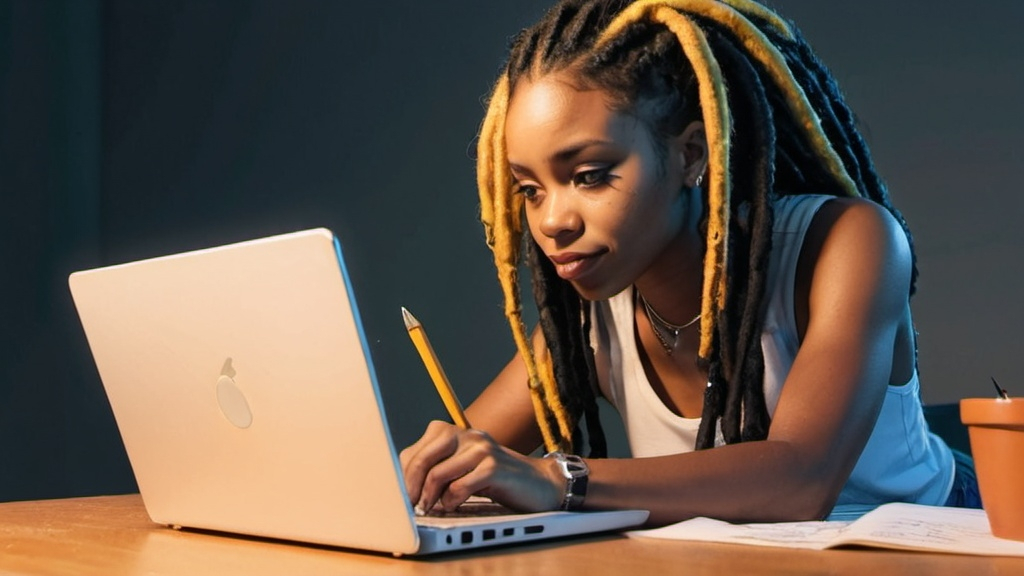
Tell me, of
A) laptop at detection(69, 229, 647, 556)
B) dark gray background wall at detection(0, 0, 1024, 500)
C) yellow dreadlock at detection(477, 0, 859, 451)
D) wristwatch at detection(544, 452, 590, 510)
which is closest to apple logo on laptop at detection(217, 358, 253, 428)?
laptop at detection(69, 229, 647, 556)

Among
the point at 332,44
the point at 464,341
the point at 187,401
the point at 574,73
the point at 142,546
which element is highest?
the point at 332,44

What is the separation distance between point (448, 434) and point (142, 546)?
0.87 feet

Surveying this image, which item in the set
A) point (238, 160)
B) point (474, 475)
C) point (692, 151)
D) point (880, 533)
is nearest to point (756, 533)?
point (880, 533)

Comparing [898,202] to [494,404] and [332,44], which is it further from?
[332,44]

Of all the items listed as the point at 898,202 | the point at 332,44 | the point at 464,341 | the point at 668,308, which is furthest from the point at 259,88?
the point at 668,308

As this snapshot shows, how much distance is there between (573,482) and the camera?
3.42ft

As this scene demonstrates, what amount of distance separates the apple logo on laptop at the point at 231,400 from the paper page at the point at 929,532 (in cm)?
46

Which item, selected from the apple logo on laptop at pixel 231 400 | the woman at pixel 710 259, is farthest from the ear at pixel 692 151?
the apple logo on laptop at pixel 231 400

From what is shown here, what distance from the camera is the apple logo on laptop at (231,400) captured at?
92 centimetres

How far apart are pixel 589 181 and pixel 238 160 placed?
2.12 meters

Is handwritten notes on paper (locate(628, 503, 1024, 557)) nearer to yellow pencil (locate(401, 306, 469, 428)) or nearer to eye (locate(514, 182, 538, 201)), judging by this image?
yellow pencil (locate(401, 306, 469, 428))

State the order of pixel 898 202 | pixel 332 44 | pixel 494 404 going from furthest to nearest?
pixel 332 44
pixel 898 202
pixel 494 404

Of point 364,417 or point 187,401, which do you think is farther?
point 187,401

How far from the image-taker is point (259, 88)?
10.8ft
